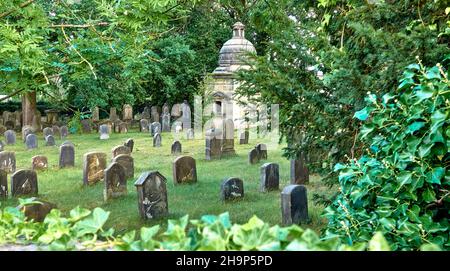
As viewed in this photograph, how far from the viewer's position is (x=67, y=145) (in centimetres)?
1486

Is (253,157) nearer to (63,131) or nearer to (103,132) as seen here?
(103,132)

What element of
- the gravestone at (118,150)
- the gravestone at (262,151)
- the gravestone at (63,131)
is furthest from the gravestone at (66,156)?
the gravestone at (63,131)

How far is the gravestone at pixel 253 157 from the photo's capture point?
1511 cm

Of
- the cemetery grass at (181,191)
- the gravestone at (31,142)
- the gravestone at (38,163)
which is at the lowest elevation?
the cemetery grass at (181,191)

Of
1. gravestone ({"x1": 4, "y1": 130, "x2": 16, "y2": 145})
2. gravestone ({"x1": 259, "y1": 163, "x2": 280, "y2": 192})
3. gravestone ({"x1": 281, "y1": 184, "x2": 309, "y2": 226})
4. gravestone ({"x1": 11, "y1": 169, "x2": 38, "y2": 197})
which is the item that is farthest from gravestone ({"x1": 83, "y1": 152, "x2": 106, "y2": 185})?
gravestone ({"x1": 4, "y1": 130, "x2": 16, "y2": 145})

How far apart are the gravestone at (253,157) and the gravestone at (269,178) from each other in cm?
387

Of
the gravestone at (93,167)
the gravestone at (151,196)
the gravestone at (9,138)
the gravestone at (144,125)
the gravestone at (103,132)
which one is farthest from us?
the gravestone at (144,125)

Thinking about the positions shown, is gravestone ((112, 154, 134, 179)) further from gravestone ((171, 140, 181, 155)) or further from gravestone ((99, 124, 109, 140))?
gravestone ((99, 124, 109, 140))

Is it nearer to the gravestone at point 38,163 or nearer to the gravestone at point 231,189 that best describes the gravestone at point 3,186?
the gravestone at point 38,163

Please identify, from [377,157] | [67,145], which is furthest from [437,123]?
[67,145]

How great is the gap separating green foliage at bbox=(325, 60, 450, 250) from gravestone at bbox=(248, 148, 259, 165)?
11433mm

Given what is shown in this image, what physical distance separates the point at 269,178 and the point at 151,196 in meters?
2.83
